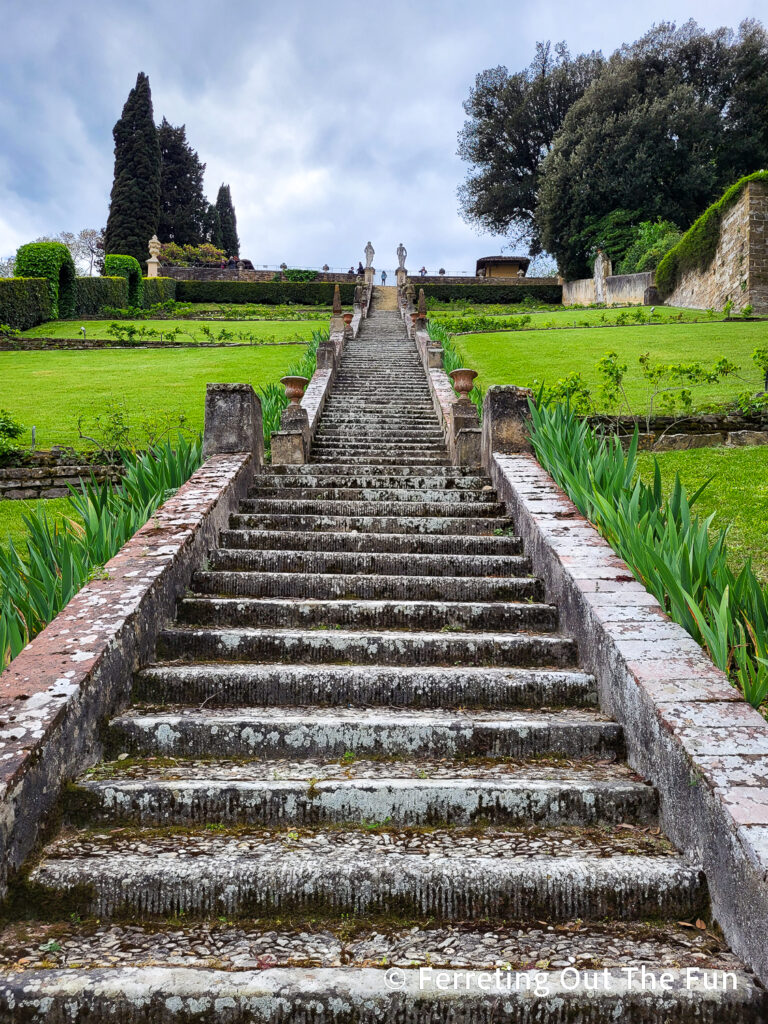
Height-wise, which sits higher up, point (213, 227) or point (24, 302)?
point (213, 227)

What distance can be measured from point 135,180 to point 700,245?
27.2m

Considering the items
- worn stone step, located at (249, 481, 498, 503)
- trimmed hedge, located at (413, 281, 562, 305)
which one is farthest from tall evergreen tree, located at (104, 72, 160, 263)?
worn stone step, located at (249, 481, 498, 503)

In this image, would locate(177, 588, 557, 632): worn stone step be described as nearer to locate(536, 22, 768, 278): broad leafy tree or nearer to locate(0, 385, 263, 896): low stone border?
locate(0, 385, 263, 896): low stone border

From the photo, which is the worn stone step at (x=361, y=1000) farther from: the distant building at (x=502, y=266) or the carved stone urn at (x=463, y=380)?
the distant building at (x=502, y=266)

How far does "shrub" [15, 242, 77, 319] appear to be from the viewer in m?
24.7

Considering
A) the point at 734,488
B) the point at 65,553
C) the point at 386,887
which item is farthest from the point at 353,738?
the point at 734,488

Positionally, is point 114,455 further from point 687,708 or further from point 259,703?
point 687,708

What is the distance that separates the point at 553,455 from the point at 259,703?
2886 mm

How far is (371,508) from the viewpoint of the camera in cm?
532

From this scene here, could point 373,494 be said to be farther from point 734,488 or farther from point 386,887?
Result: point 386,887

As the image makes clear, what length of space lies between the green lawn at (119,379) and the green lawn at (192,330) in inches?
96.2

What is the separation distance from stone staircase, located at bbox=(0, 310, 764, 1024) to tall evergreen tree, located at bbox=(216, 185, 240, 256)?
51716 millimetres

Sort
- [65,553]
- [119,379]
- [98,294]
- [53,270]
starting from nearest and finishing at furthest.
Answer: [65,553]
[119,379]
[53,270]
[98,294]

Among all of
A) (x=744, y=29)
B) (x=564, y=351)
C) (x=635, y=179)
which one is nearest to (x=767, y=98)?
(x=744, y=29)
